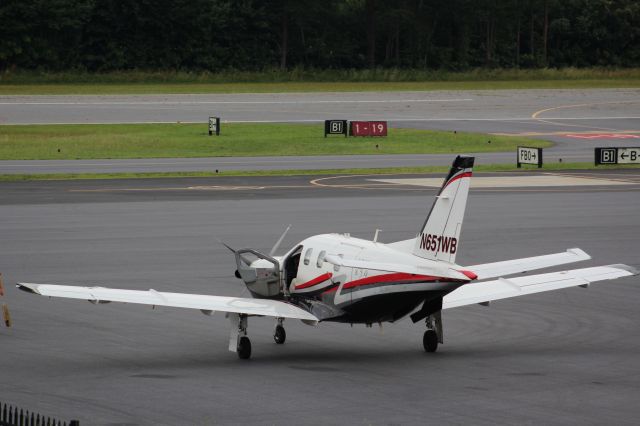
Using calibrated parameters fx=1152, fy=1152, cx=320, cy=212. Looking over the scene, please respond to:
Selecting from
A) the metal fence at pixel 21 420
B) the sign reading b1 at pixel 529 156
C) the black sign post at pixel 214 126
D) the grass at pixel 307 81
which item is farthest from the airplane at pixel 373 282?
the grass at pixel 307 81

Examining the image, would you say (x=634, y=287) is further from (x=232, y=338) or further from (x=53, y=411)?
(x=53, y=411)

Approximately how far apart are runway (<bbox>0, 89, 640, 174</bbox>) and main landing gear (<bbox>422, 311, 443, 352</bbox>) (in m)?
53.4

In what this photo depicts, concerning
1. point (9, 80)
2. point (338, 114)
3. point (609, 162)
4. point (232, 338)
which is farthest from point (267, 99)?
point (232, 338)

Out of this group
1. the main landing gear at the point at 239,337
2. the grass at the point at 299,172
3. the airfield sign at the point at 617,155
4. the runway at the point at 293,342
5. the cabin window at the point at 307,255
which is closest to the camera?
the runway at the point at 293,342

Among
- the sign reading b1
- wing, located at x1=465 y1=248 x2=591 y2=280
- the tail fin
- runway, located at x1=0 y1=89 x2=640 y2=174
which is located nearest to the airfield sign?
the sign reading b1

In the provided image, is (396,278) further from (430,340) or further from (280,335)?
(280,335)

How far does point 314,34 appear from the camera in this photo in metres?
188

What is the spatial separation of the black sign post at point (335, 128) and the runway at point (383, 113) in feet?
21.7

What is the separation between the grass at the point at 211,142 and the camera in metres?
91.1

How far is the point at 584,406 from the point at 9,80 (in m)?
148

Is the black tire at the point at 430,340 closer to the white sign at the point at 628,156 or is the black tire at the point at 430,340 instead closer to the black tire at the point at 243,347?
the black tire at the point at 243,347

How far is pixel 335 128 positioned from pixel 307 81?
236ft

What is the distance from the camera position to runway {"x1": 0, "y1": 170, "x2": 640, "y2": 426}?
21.8 metres

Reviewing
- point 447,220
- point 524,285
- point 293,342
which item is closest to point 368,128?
point 293,342
